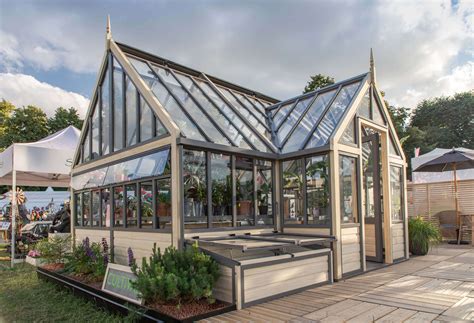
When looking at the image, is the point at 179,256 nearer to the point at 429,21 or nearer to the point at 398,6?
the point at 398,6

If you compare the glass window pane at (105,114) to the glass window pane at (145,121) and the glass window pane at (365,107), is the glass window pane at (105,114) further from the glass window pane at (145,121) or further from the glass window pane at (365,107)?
the glass window pane at (365,107)

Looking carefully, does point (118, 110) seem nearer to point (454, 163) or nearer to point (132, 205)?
point (132, 205)

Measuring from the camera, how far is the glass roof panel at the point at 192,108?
595cm

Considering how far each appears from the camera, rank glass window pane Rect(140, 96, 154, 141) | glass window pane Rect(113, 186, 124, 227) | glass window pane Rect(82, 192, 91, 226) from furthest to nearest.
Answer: glass window pane Rect(82, 192, 91, 226)
glass window pane Rect(113, 186, 124, 227)
glass window pane Rect(140, 96, 154, 141)

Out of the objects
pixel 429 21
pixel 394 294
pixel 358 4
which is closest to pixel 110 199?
pixel 394 294

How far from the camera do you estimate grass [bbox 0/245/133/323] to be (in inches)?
187

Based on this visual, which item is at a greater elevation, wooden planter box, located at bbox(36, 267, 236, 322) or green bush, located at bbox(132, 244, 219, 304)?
green bush, located at bbox(132, 244, 219, 304)

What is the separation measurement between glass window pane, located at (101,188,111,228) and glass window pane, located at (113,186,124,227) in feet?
0.97

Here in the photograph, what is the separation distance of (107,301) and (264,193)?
337 centimetres

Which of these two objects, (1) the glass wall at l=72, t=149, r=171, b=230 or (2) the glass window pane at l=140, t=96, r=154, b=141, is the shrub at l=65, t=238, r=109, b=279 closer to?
(1) the glass wall at l=72, t=149, r=171, b=230

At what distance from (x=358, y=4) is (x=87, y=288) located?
801cm

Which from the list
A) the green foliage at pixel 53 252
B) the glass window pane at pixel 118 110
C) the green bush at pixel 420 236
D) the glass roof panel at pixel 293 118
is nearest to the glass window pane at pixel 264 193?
the glass roof panel at pixel 293 118

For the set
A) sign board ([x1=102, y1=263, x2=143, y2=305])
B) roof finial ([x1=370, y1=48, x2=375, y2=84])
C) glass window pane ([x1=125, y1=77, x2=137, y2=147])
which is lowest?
sign board ([x1=102, y1=263, x2=143, y2=305])

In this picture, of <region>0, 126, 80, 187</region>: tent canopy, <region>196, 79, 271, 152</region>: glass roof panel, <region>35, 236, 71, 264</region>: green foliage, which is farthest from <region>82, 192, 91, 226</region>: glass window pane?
<region>196, 79, 271, 152</region>: glass roof panel
